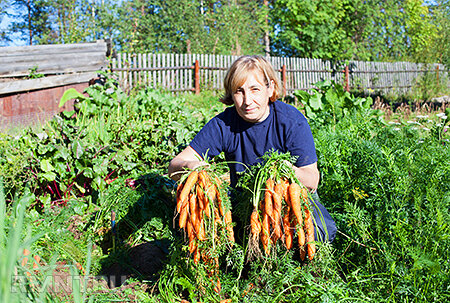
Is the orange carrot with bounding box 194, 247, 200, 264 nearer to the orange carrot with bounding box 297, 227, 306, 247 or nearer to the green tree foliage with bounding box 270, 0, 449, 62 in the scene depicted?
the orange carrot with bounding box 297, 227, 306, 247

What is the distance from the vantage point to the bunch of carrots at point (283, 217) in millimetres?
1878

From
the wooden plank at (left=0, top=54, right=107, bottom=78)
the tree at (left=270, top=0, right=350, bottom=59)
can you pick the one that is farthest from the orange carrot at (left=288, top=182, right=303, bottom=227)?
the tree at (left=270, top=0, right=350, bottom=59)

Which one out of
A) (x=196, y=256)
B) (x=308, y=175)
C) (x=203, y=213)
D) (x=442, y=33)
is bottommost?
(x=196, y=256)

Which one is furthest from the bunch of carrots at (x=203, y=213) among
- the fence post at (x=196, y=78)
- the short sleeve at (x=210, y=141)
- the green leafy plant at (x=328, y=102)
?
the fence post at (x=196, y=78)

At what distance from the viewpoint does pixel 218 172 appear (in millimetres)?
2016

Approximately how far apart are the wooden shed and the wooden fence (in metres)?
2.27

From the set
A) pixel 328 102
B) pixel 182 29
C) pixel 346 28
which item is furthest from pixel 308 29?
pixel 328 102

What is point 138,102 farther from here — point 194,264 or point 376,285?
point 376,285

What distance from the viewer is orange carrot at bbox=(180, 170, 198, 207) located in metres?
1.89

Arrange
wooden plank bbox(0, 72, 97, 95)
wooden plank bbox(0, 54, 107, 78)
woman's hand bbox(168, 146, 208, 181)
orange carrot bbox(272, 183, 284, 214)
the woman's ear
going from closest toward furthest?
1. orange carrot bbox(272, 183, 284, 214)
2. woman's hand bbox(168, 146, 208, 181)
3. the woman's ear
4. wooden plank bbox(0, 72, 97, 95)
5. wooden plank bbox(0, 54, 107, 78)

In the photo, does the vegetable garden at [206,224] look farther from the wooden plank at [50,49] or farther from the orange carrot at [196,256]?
the wooden plank at [50,49]

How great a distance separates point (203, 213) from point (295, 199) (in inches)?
17.8

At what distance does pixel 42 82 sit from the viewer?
6.14 m

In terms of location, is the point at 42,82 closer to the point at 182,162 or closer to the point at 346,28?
the point at 182,162
